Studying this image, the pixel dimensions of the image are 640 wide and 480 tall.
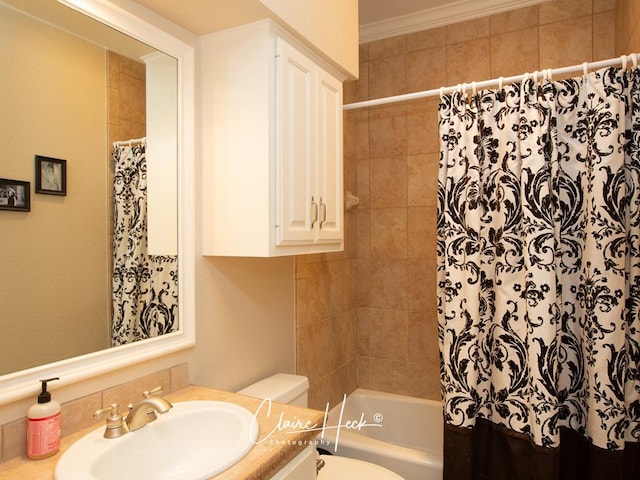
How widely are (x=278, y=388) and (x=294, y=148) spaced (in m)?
0.96

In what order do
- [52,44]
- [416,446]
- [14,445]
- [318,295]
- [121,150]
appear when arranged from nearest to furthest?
[14,445] → [52,44] → [121,150] → [318,295] → [416,446]

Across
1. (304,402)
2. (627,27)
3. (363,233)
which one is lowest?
(304,402)

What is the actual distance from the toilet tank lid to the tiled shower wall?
418 mm

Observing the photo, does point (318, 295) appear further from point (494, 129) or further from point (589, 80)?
point (589, 80)

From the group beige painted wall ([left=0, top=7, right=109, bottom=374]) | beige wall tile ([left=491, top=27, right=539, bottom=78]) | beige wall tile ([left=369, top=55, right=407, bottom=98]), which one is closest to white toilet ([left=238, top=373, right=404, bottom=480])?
beige painted wall ([left=0, top=7, right=109, bottom=374])

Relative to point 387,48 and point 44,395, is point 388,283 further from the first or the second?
point 44,395

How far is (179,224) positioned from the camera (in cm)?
142

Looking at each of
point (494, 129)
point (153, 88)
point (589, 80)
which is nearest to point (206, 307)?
point (153, 88)

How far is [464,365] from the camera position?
1.65m

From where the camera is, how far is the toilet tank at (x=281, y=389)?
1.60 meters

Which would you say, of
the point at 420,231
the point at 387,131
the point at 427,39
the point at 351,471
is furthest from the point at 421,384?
the point at 427,39

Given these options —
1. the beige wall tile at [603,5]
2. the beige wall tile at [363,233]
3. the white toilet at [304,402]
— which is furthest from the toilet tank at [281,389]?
the beige wall tile at [603,5]

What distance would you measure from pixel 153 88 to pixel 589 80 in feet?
5.18

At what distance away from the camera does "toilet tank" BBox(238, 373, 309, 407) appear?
1.60m
